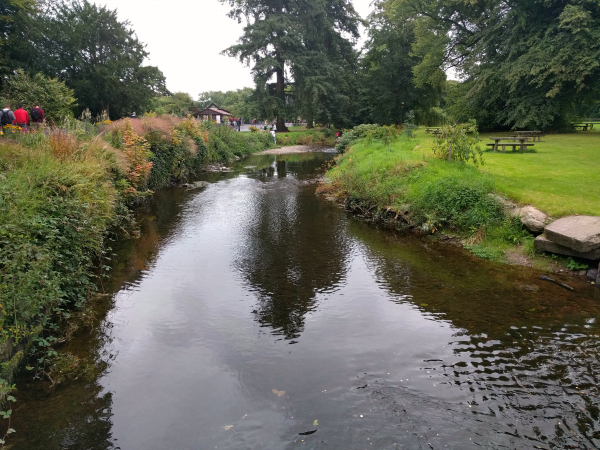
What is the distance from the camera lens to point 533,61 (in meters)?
24.7

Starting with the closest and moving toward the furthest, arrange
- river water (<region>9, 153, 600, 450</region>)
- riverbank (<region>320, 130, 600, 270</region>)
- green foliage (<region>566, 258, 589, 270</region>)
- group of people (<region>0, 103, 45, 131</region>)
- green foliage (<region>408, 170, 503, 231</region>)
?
river water (<region>9, 153, 600, 450</region>), green foliage (<region>566, 258, 589, 270</region>), riverbank (<region>320, 130, 600, 270</region>), green foliage (<region>408, 170, 503, 231</region>), group of people (<region>0, 103, 45, 131</region>)

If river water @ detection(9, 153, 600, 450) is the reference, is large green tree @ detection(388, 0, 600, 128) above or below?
above

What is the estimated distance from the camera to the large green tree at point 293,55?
149 feet

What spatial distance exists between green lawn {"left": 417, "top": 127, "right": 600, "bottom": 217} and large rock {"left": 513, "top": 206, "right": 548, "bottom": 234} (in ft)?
0.77

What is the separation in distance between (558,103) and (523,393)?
89.1 feet

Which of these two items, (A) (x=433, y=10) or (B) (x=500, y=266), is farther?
(A) (x=433, y=10)

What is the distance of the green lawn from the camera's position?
1016 cm

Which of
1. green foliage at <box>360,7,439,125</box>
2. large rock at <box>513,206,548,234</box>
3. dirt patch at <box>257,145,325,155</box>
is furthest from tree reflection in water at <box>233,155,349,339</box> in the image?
green foliage at <box>360,7,439,125</box>

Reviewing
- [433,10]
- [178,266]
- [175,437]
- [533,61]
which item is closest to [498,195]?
[178,266]

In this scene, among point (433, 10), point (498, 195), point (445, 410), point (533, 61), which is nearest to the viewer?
point (445, 410)

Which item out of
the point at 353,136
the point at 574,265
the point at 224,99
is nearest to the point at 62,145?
the point at 574,265

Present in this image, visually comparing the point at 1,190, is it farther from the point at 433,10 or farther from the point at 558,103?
the point at 433,10

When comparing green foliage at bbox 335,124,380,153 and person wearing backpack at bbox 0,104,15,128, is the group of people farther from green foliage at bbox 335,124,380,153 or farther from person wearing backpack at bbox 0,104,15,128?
green foliage at bbox 335,124,380,153

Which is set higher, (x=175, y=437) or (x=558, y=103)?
(x=558, y=103)
